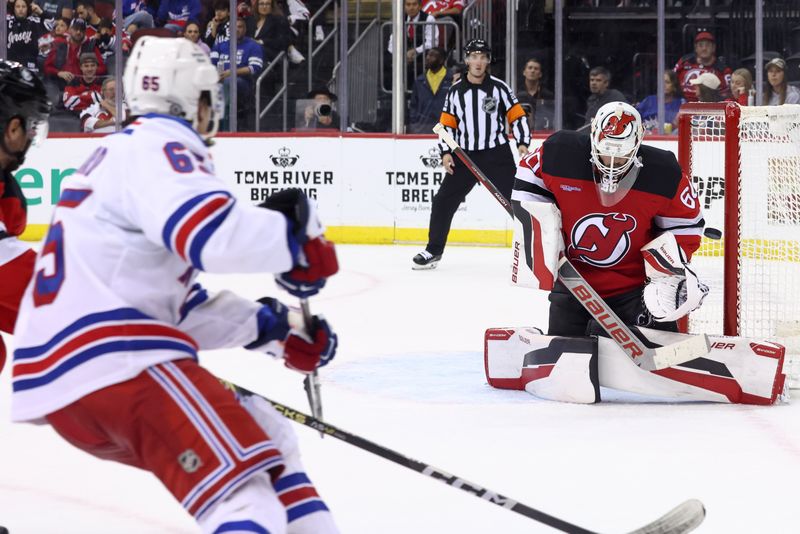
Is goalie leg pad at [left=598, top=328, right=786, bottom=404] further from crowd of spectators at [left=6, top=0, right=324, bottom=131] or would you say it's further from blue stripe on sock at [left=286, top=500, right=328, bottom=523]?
crowd of spectators at [left=6, top=0, right=324, bottom=131]

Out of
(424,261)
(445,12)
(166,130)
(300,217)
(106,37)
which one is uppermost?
(445,12)

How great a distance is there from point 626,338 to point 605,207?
1.20 ft

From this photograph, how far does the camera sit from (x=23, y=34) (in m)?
8.23

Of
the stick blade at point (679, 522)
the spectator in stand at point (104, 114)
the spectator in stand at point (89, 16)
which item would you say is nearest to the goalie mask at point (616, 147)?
the stick blade at point (679, 522)

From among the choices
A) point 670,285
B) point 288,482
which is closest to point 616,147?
point 670,285

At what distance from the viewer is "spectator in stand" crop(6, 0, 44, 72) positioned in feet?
26.8

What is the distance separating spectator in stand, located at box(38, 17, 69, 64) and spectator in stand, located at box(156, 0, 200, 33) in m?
0.61

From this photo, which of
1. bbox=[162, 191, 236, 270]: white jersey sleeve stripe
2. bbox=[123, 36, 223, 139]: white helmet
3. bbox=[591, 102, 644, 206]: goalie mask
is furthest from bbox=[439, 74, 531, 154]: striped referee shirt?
bbox=[162, 191, 236, 270]: white jersey sleeve stripe

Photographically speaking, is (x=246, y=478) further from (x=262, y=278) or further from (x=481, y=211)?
(x=481, y=211)

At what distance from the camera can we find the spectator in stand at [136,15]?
828 centimetres

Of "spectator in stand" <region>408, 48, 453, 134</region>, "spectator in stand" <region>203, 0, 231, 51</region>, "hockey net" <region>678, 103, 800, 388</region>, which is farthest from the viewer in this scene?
"spectator in stand" <region>203, 0, 231, 51</region>

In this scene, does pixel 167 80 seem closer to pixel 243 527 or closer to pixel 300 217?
pixel 300 217

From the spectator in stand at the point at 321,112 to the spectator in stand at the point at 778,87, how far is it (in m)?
2.59

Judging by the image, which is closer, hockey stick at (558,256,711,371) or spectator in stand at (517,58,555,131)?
hockey stick at (558,256,711,371)
